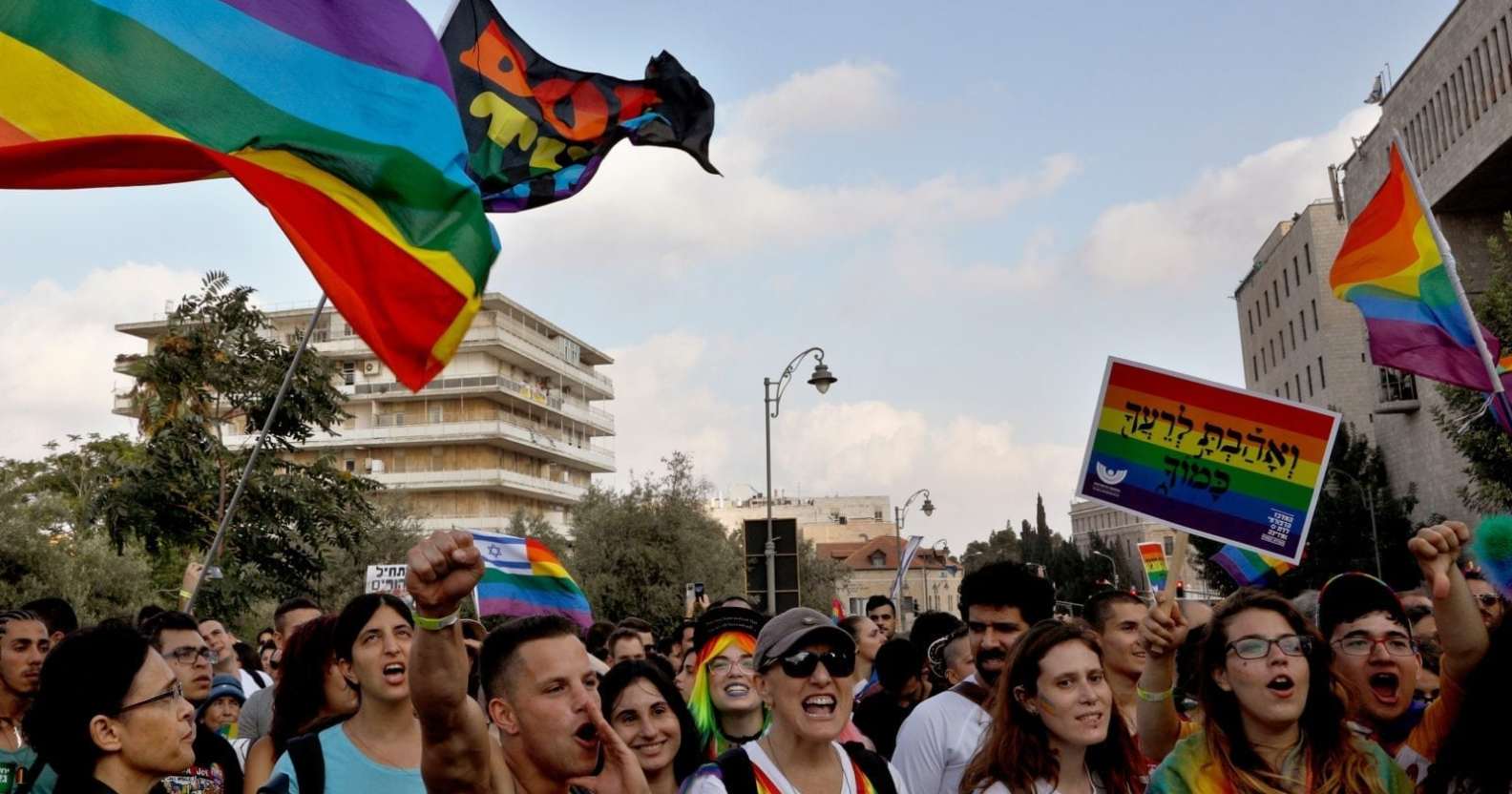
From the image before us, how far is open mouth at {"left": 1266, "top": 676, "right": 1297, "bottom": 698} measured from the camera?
4.03 meters

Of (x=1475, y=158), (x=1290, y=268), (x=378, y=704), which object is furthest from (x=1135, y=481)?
(x=1290, y=268)

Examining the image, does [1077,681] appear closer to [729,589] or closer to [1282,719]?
[1282,719]

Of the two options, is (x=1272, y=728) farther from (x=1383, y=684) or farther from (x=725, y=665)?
(x=725, y=665)

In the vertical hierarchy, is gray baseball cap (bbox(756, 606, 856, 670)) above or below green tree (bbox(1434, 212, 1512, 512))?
below

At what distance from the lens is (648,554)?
43.4 meters

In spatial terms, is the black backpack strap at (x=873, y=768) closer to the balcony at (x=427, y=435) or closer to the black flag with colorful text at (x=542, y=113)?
the black flag with colorful text at (x=542, y=113)

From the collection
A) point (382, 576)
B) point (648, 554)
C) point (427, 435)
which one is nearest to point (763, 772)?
point (382, 576)

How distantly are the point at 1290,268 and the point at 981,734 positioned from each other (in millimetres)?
60640

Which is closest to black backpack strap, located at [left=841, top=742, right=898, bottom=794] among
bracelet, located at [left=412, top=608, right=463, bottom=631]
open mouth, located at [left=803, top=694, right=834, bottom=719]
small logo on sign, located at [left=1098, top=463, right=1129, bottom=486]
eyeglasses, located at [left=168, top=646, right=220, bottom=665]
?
open mouth, located at [left=803, top=694, right=834, bottom=719]

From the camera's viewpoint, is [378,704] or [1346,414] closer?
[378,704]

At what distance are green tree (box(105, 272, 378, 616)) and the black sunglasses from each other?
21.9m

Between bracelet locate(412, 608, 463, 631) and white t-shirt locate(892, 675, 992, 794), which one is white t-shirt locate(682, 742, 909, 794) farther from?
bracelet locate(412, 608, 463, 631)

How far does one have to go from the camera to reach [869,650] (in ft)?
29.2

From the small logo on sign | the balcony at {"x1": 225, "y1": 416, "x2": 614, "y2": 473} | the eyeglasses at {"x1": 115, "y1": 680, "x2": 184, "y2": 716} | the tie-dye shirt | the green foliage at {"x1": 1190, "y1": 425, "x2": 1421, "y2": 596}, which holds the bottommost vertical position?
the tie-dye shirt
